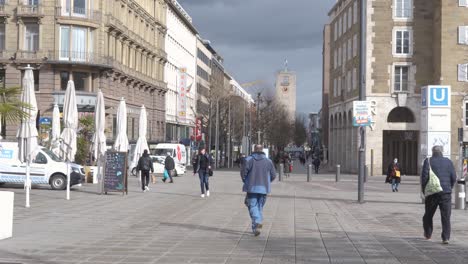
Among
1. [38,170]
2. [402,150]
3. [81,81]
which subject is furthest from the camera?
[402,150]

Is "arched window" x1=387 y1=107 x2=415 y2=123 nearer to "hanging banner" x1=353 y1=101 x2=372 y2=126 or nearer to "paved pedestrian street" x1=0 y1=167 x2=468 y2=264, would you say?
"hanging banner" x1=353 y1=101 x2=372 y2=126

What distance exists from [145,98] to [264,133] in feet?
89.8

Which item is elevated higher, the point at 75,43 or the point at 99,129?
the point at 75,43

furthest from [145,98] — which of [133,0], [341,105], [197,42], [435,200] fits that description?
[435,200]

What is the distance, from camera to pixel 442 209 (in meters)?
12.8

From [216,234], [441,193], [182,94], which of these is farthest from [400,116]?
[216,234]

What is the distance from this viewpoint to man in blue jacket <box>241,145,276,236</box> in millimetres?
13578

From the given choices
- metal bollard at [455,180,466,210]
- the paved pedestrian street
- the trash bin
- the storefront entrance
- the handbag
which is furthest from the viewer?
the storefront entrance

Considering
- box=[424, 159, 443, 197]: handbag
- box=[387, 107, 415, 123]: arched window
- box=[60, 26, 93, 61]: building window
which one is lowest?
box=[424, 159, 443, 197]: handbag

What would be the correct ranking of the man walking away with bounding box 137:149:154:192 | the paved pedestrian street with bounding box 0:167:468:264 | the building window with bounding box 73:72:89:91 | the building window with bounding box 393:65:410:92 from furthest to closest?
the building window with bounding box 73:72:89:91
the building window with bounding box 393:65:410:92
the man walking away with bounding box 137:149:154:192
the paved pedestrian street with bounding box 0:167:468:264

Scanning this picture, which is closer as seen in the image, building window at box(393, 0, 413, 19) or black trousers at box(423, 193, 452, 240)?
black trousers at box(423, 193, 452, 240)

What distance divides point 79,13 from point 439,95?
118 feet

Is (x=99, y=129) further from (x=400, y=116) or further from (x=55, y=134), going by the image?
(x=400, y=116)

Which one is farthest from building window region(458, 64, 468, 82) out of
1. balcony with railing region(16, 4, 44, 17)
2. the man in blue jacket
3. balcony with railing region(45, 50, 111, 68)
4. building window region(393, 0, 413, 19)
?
the man in blue jacket
